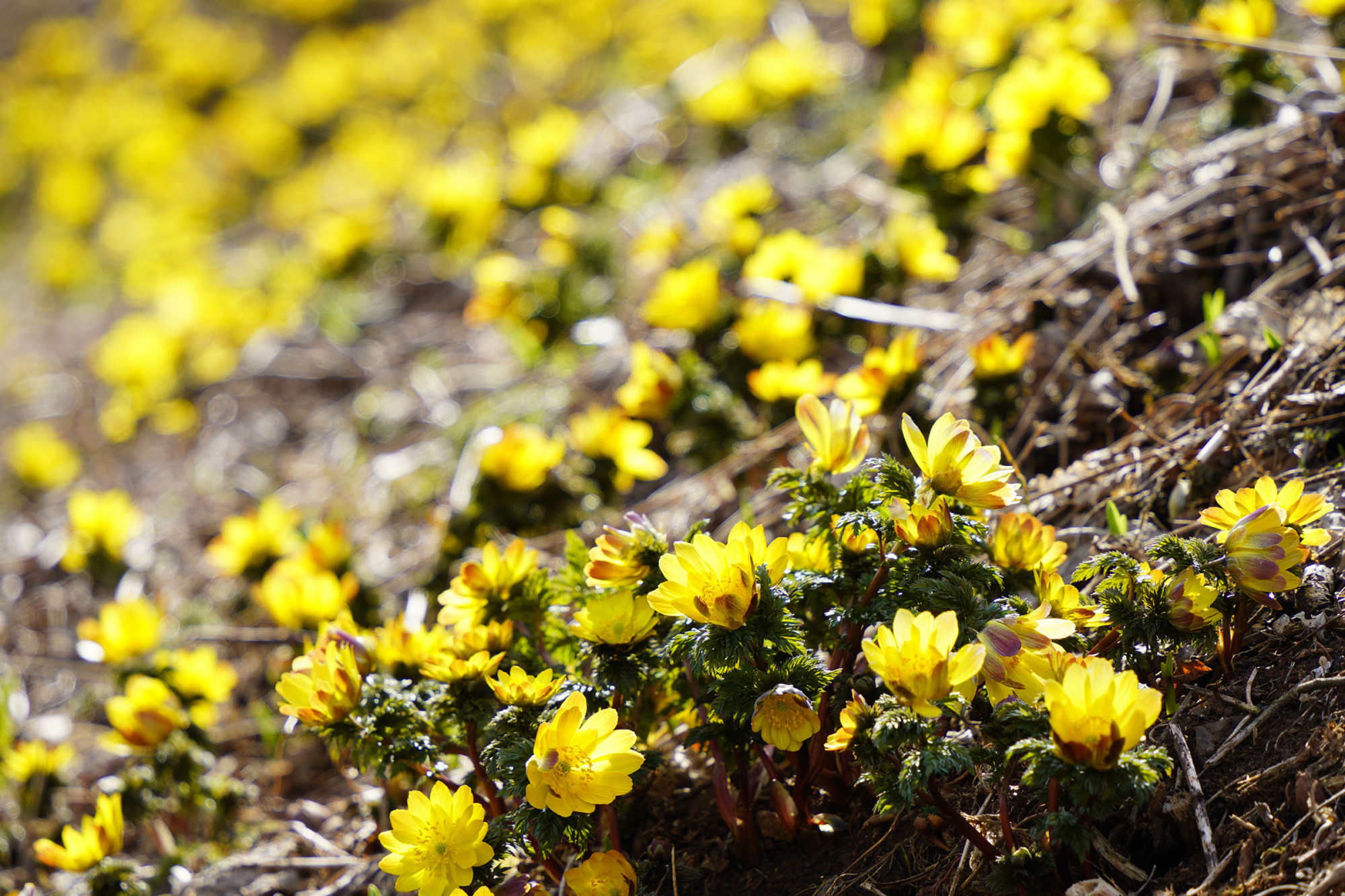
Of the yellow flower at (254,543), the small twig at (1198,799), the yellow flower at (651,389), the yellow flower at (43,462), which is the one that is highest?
the yellow flower at (651,389)

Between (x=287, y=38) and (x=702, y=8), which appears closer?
(x=702, y=8)

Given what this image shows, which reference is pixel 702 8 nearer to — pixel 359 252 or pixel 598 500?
pixel 359 252

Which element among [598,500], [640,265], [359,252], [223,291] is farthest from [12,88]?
[598,500]

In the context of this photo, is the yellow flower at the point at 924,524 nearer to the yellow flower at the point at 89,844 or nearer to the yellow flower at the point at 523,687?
the yellow flower at the point at 523,687

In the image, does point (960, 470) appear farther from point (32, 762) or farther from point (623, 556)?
point (32, 762)

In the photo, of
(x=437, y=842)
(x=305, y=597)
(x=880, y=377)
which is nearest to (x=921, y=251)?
(x=880, y=377)

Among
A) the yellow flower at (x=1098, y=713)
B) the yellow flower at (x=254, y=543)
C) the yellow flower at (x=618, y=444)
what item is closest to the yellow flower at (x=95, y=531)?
the yellow flower at (x=254, y=543)

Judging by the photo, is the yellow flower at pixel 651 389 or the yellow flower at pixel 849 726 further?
the yellow flower at pixel 651 389

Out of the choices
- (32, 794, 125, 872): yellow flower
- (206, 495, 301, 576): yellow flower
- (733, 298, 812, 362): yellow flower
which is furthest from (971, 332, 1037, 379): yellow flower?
(32, 794, 125, 872): yellow flower

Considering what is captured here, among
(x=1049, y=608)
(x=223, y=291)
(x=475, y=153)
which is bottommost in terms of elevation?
(x=223, y=291)
